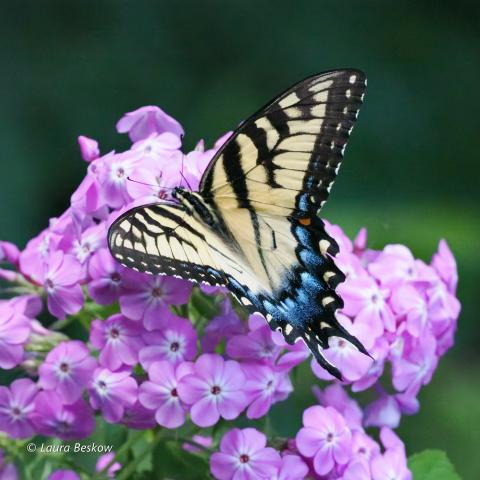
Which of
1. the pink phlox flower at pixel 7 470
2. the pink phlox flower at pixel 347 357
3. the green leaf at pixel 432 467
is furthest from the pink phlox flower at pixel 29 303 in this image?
the green leaf at pixel 432 467

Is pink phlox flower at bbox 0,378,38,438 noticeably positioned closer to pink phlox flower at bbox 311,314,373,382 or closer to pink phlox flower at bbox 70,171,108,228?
pink phlox flower at bbox 70,171,108,228

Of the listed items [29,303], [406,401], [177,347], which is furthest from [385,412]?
[29,303]

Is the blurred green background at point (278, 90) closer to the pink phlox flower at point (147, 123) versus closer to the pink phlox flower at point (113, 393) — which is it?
the pink phlox flower at point (147, 123)

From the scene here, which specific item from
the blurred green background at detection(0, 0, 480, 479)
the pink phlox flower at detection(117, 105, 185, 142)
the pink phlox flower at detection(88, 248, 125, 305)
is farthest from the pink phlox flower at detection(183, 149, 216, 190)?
the blurred green background at detection(0, 0, 480, 479)

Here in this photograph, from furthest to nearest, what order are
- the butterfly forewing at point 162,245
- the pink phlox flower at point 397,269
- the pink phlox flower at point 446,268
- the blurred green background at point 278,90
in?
the blurred green background at point 278,90, the pink phlox flower at point 446,268, the pink phlox flower at point 397,269, the butterfly forewing at point 162,245

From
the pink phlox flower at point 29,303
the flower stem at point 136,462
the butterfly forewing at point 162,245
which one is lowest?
the flower stem at point 136,462
